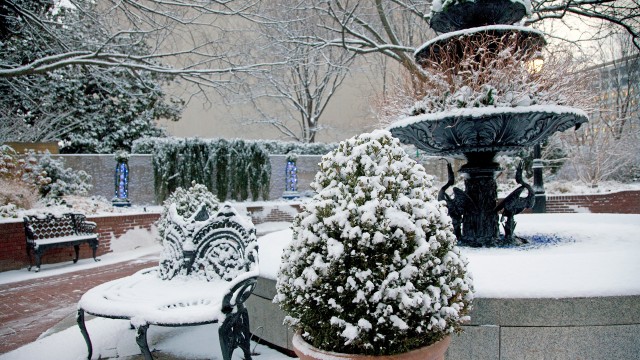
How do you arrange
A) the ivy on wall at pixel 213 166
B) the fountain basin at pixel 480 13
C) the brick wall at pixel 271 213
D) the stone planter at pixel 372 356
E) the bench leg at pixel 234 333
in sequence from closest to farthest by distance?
the stone planter at pixel 372 356
the bench leg at pixel 234 333
the fountain basin at pixel 480 13
the brick wall at pixel 271 213
the ivy on wall at pixel 213 166

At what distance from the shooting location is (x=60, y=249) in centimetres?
939

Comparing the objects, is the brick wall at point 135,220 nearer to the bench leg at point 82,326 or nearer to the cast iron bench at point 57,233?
the cast iron bench at point 57,233

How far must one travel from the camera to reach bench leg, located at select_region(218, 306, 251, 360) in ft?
9.14

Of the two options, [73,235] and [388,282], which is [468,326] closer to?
[388,282]

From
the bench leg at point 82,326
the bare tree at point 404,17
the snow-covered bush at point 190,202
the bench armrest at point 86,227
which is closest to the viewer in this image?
the bench leg at point 82,326

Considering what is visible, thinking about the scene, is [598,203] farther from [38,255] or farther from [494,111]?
[38,255]

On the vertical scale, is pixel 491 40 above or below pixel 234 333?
above

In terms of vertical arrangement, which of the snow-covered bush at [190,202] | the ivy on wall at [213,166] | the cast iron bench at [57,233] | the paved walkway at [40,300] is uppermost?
the ivy on wall at [213,166]

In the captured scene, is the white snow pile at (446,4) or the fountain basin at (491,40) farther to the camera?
the white snow pile at (446,4)

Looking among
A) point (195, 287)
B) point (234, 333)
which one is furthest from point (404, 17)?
point (234, 333)

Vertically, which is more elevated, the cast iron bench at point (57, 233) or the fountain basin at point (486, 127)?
the fountain basin at point (486, 127)

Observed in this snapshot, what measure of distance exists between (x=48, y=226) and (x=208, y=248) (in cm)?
693

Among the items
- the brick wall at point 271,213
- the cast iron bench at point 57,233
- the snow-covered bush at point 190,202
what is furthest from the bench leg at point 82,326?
the brick wall at point 271,213

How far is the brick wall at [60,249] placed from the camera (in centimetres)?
849
